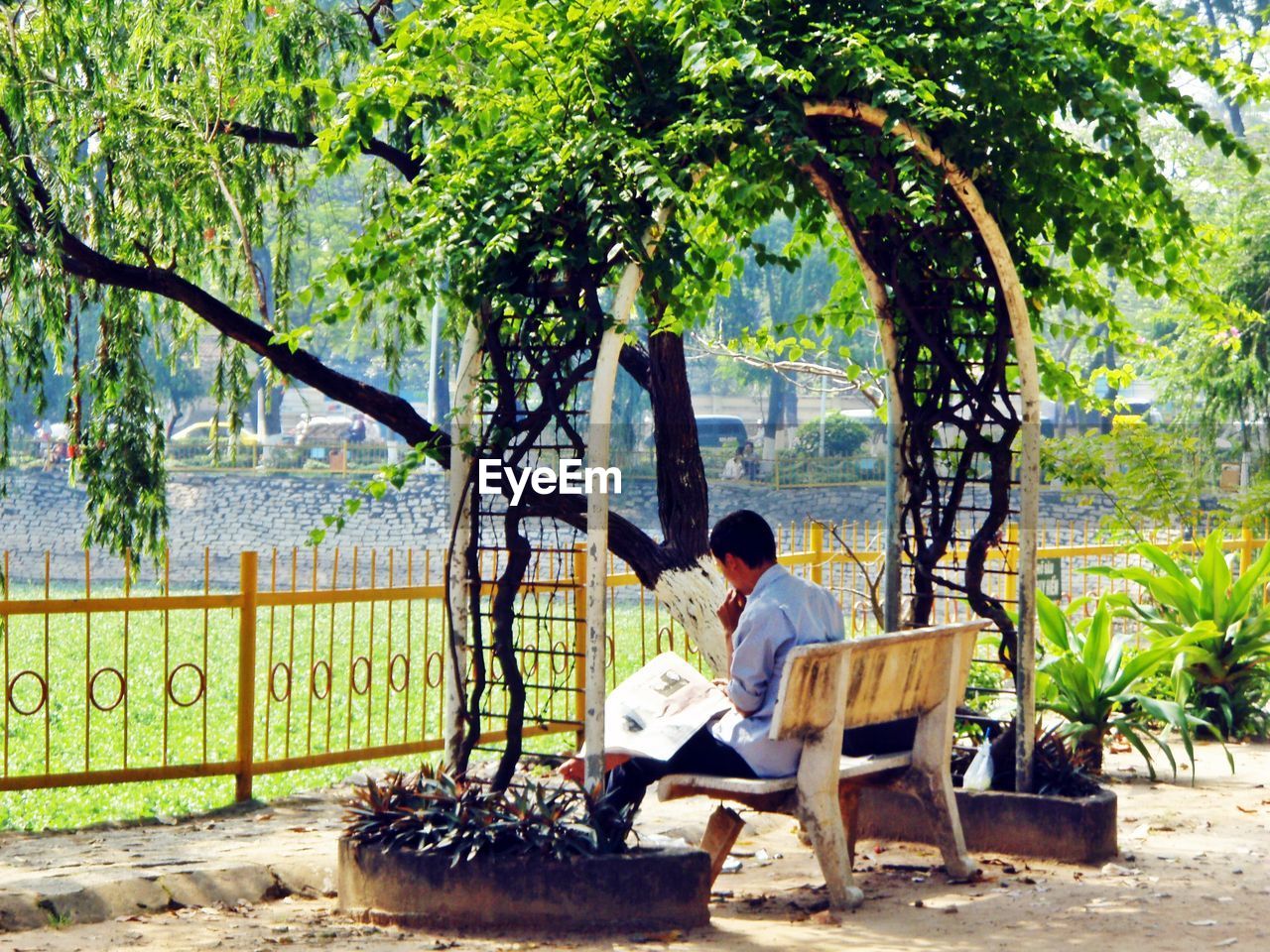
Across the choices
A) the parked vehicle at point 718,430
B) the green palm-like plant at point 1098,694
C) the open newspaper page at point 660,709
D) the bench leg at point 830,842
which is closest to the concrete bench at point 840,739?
the bench leg at point 830,842

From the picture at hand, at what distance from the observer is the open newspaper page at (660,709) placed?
5.33 meters

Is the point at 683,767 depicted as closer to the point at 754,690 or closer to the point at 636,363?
the point at 754,690

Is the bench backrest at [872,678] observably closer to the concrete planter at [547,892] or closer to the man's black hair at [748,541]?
the man's black hair at [748,541]

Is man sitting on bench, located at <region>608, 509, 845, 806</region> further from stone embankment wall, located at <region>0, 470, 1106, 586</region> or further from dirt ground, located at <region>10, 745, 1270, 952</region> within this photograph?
stone embankment wall, located at <region>0, 470, 1106, 586</region>

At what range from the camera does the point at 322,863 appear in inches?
242

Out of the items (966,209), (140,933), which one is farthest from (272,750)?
(966,209)

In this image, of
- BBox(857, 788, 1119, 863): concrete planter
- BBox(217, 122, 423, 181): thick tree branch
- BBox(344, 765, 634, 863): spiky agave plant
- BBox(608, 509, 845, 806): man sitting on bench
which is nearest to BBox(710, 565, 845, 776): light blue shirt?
BBox(608, 509, 845, 806): man sitting on bench

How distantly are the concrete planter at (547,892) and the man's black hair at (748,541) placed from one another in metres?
1.06

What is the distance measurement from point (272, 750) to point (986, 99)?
8802 mm

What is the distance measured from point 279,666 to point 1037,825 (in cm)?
423

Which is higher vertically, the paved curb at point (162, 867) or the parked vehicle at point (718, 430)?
the parked vehicle at point (718, 430)

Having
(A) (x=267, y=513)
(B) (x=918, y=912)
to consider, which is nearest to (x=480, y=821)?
(B) (x=918, y=912)

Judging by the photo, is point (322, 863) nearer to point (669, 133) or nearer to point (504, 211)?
point (504, 211)

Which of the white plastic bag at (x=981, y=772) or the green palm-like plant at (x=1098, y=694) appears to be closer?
the white plastic bag at (x=981, y=772)
